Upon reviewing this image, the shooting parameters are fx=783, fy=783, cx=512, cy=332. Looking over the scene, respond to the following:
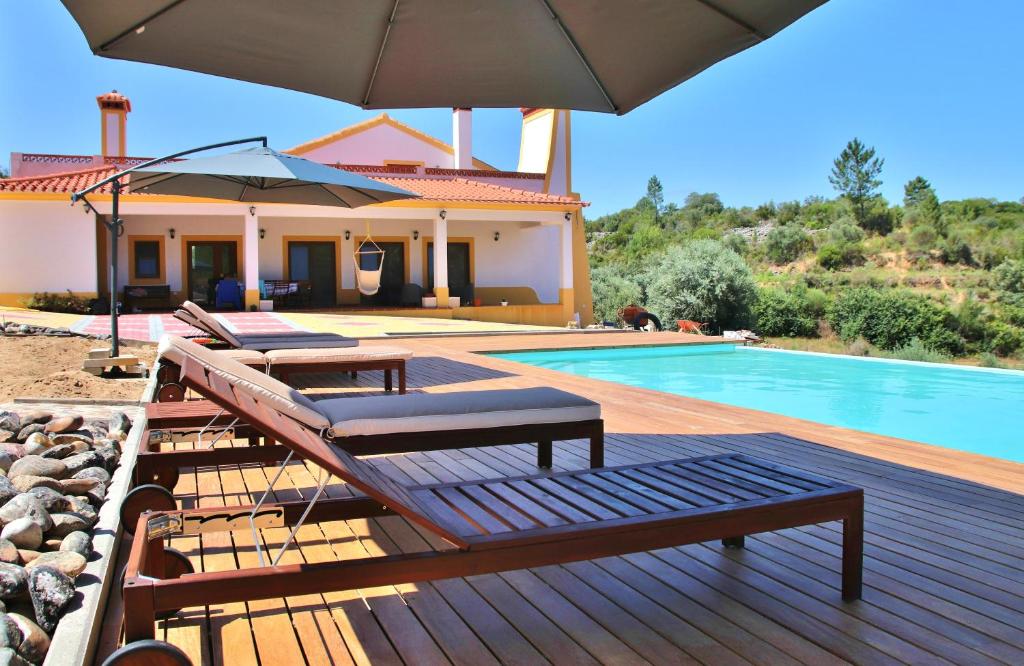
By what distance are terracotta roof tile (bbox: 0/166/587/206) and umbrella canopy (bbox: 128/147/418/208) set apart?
7.55 metres

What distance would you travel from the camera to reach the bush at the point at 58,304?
1530 cm

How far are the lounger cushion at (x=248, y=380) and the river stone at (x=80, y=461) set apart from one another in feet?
5.92

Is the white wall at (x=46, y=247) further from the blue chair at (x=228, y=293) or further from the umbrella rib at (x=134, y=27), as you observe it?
the umbrella rib at (x=134, y=27)

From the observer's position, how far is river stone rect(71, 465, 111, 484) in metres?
3.61

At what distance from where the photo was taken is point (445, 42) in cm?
360

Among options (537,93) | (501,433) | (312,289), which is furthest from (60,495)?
(312,289)

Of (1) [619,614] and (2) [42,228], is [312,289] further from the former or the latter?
(1) [619,614]

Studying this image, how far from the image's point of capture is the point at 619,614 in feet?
7.39

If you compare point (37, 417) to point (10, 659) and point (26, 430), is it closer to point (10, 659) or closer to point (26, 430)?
point (26, 430)

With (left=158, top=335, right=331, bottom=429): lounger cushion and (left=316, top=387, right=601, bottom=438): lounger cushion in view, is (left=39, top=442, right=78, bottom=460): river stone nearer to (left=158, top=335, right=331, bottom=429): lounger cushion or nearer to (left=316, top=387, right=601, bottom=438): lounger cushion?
(left=316, top=387, right=601, bottom=438): lounger cushion

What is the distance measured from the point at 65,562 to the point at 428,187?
17.2m

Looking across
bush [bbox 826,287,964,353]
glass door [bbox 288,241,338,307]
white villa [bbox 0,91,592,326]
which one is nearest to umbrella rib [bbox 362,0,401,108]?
white villa [bbox 0,91,592,326]

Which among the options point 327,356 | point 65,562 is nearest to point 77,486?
point 65,562

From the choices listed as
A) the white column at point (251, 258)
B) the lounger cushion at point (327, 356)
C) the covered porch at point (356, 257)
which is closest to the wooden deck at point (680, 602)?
the lounger cushion at point (327, 356)
